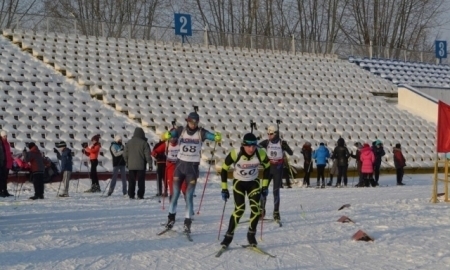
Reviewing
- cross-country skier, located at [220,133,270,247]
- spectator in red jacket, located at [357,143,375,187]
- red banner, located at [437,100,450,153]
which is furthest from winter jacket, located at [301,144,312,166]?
cross-country skier, located at [220,133,270,247]

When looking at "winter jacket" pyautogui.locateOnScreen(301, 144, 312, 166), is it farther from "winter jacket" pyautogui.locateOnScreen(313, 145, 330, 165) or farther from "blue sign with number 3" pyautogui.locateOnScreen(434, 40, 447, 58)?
"blue sign with number 3" pyautogui.locateOnScreen(434, 40, 447, 58)

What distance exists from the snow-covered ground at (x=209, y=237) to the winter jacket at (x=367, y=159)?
7489mm

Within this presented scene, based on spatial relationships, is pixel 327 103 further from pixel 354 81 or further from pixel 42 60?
pixel 42 60

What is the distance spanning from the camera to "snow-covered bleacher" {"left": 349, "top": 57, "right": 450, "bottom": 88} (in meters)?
45.0

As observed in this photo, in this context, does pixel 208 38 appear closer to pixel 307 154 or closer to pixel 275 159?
pixel 307 154

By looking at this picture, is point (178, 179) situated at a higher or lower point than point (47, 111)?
lower

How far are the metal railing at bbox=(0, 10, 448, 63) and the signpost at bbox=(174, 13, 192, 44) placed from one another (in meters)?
0.46

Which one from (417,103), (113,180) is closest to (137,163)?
(113,180)

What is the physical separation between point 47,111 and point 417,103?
19801 millimetres

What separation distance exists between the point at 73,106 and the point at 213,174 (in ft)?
19.9

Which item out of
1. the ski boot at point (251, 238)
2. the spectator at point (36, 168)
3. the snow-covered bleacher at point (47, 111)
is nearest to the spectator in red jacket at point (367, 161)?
the snow-covered bleacher at point (47, 111)

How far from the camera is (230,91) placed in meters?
36.4

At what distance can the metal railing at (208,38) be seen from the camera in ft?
123

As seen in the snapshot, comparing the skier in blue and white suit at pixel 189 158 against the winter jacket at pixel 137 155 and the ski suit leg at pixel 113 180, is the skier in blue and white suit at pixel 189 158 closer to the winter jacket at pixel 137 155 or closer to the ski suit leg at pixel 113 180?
the winter jacket at pixel 137 155
